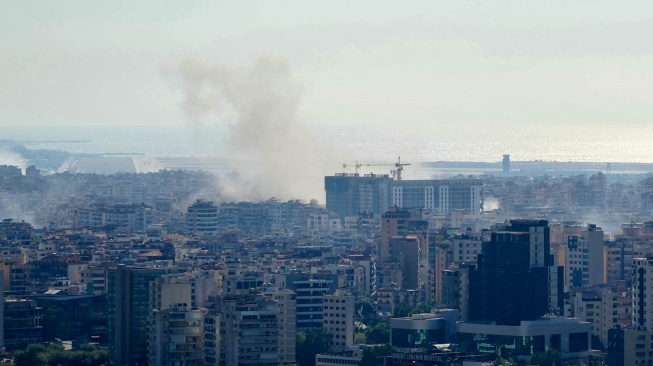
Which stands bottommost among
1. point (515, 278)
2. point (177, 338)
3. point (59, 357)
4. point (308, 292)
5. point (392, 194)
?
point (59, 357)

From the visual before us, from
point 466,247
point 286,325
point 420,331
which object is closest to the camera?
point 286,325

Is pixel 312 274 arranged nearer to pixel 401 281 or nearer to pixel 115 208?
pixel 401 281

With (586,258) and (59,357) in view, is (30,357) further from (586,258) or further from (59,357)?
(586,258)

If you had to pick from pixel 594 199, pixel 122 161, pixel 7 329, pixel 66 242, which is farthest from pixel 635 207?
pixel 122 161

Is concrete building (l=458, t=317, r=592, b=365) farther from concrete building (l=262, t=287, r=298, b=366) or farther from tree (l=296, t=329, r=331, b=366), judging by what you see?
concrete building (l=262, t=287, r=298, b=366)

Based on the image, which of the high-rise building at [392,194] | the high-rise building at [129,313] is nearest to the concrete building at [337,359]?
the high-rise building at [129,313]

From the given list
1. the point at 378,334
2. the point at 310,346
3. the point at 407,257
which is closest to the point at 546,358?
the point at 310,346

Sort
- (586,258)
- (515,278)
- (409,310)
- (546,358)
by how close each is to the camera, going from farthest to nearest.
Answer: (586,258), (409,310), (515,278), (546,358)

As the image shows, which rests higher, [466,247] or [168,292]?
[466,247]
